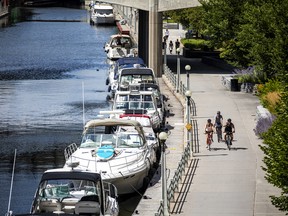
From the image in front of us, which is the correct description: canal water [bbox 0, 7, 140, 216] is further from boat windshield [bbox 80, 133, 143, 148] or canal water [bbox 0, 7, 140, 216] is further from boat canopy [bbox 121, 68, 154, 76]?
boat windshield [bbox 80, 133, 143, 148]

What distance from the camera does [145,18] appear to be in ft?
293

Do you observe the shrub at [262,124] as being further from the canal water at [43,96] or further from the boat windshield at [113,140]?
the canal water at [43,96]

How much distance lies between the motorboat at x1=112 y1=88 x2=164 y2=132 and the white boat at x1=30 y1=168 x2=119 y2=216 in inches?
757

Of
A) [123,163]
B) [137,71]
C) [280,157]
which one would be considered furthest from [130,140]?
[137,71]

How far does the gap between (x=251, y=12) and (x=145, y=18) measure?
32557 millimetres

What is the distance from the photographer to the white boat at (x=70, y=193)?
115 ft

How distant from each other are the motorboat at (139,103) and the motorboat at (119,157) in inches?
357

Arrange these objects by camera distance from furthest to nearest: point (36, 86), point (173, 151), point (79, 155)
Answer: point (36, 86)
point (173, 151)
point (79, 155)

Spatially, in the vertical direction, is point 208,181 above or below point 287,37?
below

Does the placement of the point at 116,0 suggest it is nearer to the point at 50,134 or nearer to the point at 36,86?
the point at 36,86

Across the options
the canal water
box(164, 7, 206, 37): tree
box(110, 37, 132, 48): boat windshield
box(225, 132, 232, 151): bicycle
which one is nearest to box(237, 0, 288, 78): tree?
box(225, 132, 232, 151): bicycle

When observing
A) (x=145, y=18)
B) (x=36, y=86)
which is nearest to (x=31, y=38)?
(x=145, y=18)

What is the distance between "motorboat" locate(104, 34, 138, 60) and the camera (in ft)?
313

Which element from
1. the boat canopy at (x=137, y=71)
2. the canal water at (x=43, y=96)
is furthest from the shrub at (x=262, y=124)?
the boat canopy at (x=137, y=71)
